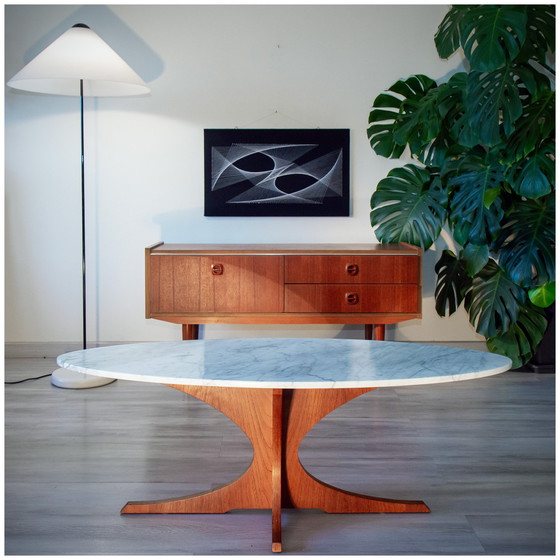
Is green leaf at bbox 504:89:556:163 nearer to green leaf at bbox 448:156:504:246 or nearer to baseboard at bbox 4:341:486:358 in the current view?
green leaf at bbox 448:156:504:246

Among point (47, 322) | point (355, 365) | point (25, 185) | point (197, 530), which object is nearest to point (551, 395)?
point (355, 365)

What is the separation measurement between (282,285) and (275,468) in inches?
73.6

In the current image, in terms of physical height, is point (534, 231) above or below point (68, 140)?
below

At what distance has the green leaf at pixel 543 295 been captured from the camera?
136 inches

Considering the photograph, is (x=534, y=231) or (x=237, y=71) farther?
(x=237, y=71)

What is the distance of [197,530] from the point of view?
206 centimetres

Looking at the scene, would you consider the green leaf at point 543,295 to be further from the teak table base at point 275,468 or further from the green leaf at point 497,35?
the teak table base at point 275,468

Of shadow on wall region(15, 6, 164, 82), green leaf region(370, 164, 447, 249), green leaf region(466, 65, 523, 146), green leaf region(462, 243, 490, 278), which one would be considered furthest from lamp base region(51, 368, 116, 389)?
green leaf region(466, 65, 523, 146)

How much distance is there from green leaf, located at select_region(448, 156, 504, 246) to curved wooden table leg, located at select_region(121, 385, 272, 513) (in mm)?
1905

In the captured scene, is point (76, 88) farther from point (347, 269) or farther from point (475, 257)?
point (475, 257)

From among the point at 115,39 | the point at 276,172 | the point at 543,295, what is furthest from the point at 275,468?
the point at 115,39

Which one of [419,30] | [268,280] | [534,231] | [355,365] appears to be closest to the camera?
[355,365]

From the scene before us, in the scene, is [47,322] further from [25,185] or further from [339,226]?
[339,226]

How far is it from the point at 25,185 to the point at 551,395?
3.27 meters
